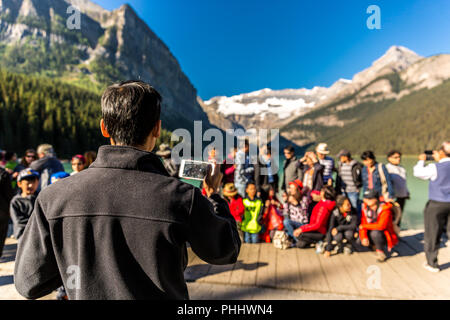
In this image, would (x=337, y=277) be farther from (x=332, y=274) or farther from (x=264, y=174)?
(x=264, y=174)

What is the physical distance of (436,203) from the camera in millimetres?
3781

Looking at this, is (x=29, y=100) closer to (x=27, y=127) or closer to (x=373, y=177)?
(x=27, y=127)

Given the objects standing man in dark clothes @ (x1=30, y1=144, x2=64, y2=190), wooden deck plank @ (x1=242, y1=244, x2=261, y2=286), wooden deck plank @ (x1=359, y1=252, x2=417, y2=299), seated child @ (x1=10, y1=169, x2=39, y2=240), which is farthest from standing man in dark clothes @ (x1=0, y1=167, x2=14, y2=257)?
wooden deck plank @ (x1=359, y1=252, x2=417, y2=299)

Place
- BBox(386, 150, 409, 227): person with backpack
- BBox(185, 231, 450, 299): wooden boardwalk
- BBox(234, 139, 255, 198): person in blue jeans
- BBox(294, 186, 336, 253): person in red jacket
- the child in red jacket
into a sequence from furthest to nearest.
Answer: BBox(234, 139, 255, 198): person in blue jeans → BBox(386, 150, 409, 227): person with backpack → the child in red jacket → BBox(294, 186, 336, 253): person in red jacket → BBox(185, 231, 450, 299): wooden boardwalk

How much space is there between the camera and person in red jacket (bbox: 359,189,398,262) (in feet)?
14.0

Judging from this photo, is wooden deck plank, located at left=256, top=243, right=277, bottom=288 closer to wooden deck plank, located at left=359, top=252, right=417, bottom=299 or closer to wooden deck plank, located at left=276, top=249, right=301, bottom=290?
wooden deck plank, located at left=276, top=249, right=301, bottom=290

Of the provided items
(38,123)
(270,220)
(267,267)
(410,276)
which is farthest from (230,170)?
(38,123)

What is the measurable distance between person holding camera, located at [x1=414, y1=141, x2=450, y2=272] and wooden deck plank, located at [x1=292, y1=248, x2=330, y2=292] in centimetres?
176

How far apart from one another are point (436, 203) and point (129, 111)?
4.76 metres

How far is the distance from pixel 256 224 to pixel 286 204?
85 cm

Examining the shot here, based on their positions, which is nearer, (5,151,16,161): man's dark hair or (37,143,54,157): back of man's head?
(37,143,54,157): back of man's head

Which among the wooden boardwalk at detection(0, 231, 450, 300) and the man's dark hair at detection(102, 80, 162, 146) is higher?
the man's dark hair at detection(102, 80, 162, 146)

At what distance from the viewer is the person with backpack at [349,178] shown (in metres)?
5.50
